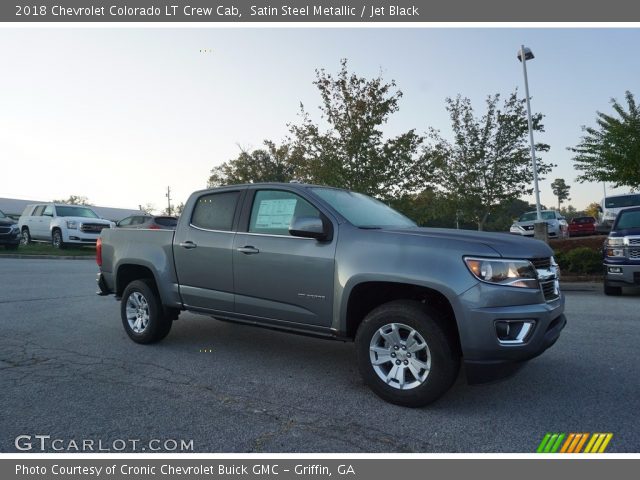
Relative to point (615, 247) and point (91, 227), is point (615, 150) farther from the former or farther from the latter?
point (91, 227)

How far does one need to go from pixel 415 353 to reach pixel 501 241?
109 centimetres

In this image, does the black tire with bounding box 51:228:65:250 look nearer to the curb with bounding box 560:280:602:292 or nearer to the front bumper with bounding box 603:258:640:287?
the curb with bounding box 560:280:602:292

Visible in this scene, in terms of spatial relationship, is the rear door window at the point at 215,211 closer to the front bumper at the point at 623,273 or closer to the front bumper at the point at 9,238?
the front bumper at the point at 623,273

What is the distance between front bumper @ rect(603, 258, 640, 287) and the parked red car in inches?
974

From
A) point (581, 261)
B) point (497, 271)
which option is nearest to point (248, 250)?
point (497, 271)

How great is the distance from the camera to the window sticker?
15.4 ft

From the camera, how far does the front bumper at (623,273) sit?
348 inches

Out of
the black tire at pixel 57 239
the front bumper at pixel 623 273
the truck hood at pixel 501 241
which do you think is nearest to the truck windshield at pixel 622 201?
the front bumper at pixel 623 273

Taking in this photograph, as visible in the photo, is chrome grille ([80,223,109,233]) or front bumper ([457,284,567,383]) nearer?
front bumper ([457,284,567,383])

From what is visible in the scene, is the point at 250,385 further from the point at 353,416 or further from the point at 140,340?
the point at 140,340

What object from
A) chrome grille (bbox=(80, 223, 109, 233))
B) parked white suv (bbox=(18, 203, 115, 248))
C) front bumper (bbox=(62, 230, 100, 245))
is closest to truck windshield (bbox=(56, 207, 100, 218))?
parked white suv (bbox=(18, 203, 115, 248))

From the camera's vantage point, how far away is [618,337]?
598cm

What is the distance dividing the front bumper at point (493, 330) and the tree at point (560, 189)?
136025mm

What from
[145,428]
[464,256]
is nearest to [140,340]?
[145,428]
